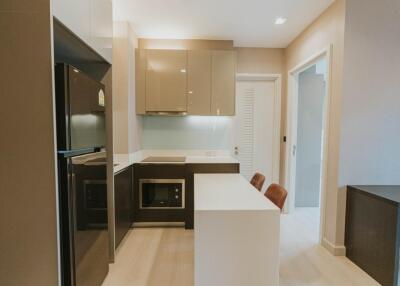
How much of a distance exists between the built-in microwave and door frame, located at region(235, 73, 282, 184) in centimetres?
168

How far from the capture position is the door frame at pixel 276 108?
3.79 meters

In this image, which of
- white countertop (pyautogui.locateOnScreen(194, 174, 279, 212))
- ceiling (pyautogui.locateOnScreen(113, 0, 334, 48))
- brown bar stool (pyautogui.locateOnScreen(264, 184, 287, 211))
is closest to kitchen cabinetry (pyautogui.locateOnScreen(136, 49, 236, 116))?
ceiling (pyautogui.locateOnScreen(113, 0, 334, 48))

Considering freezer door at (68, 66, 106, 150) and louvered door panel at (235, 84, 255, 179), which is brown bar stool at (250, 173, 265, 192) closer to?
louvered door panel at (235, 84, 255, 179)

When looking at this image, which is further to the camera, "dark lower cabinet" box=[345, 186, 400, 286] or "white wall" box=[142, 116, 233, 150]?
"white wall" box=[142, 116, 233, 150]

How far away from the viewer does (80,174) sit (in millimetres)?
1534

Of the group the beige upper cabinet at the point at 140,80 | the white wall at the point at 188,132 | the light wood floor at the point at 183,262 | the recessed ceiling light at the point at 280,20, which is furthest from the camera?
the white wall at the point at 188,132

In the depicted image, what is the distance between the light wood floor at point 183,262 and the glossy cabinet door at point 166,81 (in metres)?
1.73

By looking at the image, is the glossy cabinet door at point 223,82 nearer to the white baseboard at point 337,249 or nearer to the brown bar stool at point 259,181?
the brown bar stool at point 259,181

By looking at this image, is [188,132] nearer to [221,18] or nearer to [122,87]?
[122,87]

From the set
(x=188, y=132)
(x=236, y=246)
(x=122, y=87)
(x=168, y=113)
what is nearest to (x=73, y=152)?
(x=236, y=246)

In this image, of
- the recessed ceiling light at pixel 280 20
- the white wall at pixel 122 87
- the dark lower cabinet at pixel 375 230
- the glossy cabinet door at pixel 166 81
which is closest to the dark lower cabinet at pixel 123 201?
the white wall at pixel 122 87

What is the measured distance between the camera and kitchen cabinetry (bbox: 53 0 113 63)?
1.36 meters

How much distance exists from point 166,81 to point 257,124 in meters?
1.66

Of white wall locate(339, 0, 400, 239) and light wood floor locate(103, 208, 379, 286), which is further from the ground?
white wall locate(339, 0, 400, 239)
